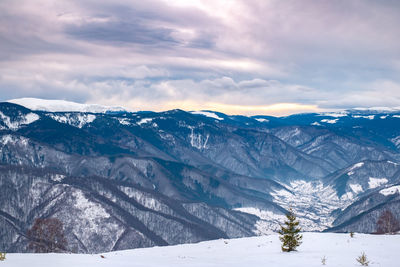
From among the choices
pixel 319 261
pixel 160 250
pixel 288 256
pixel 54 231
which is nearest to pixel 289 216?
pixel 288 256

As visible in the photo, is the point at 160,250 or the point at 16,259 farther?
the point at 160,250

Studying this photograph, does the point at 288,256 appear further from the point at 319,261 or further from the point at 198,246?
the point at 198,246

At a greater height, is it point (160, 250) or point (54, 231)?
point (160, 250)

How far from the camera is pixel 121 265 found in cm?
4988

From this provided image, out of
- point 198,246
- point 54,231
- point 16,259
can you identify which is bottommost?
point 54,231

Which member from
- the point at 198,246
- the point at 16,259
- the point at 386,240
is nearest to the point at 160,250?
the point at 198,246

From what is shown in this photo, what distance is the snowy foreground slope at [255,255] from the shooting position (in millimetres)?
50281

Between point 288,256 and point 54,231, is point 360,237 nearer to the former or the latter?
point 288,256

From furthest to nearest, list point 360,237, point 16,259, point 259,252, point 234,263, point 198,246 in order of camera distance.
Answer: point 198,246, point 360,237, point 259,252, point 234,263, point 16,259

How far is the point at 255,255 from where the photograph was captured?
6162 cm

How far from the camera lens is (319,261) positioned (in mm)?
50906

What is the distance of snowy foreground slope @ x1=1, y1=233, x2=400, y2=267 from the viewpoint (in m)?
50.3

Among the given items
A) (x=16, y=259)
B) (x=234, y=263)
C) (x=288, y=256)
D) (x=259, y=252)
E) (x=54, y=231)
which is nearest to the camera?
(x=16, y=259)

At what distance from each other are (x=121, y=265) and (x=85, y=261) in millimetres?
5066
